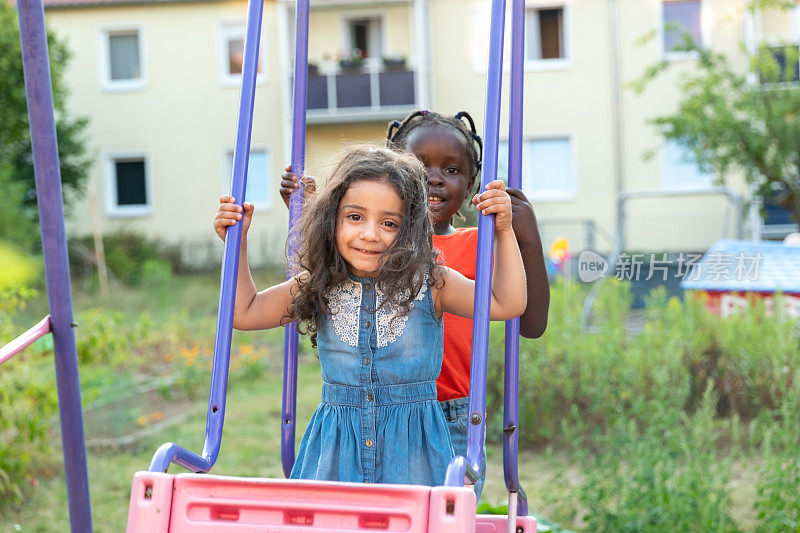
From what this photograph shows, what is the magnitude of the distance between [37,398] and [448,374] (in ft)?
7.76

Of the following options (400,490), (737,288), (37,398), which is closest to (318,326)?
(400,490)

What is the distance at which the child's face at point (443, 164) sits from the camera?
2168 mm

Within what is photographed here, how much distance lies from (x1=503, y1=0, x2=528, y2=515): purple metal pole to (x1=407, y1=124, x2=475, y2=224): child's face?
0.72ft

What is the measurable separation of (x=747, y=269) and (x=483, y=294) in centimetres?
396

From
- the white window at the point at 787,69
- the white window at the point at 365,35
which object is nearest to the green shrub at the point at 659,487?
the white window at the point at 787,69

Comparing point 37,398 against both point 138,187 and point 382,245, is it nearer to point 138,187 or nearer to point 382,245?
point 382,245

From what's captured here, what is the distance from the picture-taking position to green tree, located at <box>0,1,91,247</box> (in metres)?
11.1

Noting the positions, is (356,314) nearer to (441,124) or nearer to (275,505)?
(275,505)

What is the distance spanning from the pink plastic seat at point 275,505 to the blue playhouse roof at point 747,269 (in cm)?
375

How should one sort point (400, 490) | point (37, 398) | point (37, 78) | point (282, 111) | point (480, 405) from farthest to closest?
point (282, 111) → point (37, 398) → point (37, 78) → point (480, 405) → point (400, 490)

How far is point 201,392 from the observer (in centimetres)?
634

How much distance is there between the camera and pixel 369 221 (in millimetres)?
1803

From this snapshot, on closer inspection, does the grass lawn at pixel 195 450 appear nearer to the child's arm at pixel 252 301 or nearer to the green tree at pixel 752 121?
the child's arm at pixel 252 301

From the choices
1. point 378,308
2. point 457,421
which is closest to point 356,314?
point 378,308
